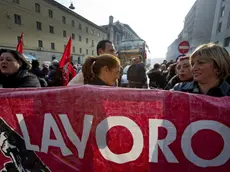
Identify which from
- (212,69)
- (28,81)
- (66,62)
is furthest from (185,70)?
(66,62)

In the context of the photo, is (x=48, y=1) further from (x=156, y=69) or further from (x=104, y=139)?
(x=104, y=139)

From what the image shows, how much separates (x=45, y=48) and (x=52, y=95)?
95.1 ft

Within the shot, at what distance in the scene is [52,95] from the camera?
1321 millimetres

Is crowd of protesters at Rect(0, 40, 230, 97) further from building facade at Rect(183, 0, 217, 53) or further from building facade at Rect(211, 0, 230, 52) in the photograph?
building facade at Rect(183, 0, 217, 53)

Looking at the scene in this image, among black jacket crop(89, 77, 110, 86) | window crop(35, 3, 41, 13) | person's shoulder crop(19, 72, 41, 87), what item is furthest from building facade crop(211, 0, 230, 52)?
window crop(35, 3, 41, 13)

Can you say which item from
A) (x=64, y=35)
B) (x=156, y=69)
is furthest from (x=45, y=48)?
(x=156, y=69)

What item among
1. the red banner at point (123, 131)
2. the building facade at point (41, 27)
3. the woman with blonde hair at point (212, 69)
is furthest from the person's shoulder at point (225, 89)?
the building facade at point (41, 27)

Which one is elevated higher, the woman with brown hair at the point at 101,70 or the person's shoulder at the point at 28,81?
the woman with brown hair at the point at 101,70

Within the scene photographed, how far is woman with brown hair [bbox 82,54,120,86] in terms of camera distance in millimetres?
1693

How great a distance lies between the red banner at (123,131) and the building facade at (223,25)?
23688mm

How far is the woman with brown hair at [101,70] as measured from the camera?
1693 mm

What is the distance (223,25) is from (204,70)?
27482 mm

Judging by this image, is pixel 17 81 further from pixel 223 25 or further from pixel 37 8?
pixel 37 8

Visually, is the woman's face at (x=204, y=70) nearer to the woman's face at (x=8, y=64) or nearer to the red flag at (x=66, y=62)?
the woman's face at (x=8, y=64)
